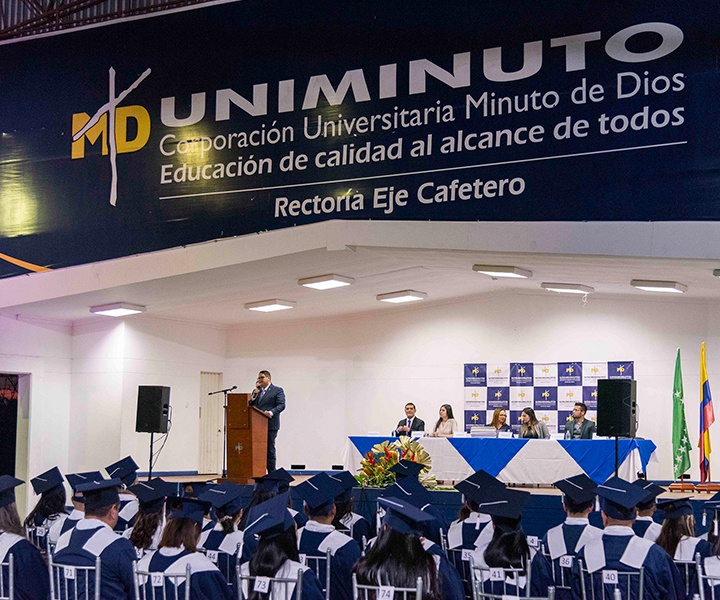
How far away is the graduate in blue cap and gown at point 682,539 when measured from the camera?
14.8ft

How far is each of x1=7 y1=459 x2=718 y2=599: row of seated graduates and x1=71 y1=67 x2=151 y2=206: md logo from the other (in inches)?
235

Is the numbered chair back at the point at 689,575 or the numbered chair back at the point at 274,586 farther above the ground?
the numbered chair back at the point at 274,586

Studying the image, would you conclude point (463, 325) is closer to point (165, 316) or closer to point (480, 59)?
point (165, 316)

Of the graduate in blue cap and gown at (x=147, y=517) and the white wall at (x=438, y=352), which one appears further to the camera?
the white wall at (x=438, y=352)

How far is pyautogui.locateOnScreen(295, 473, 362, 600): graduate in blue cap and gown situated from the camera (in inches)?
170

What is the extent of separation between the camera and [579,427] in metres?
11.2

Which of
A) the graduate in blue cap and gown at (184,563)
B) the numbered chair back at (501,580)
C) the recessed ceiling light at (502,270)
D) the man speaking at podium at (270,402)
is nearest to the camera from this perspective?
the numbered chair back at (501,580)


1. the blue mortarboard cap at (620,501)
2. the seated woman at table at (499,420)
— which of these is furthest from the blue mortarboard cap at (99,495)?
the seated woman at table at (499,420)

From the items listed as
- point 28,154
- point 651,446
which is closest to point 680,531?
point 651,446

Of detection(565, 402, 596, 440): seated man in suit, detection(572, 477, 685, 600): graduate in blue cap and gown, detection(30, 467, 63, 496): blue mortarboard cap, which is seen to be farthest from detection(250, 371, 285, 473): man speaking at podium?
detection(572, 477, 685, 600): graduate in blue cap and gown

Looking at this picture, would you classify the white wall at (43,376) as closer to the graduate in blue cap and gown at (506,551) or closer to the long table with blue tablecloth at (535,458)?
the long table with blue tablecloth at (535,458)

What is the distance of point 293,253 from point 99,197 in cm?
305

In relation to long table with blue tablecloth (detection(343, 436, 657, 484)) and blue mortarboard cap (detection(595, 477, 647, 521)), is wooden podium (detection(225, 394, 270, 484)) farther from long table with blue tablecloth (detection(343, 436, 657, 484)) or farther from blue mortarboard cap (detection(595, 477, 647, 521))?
blue mortarboard cap (detection(595, 477, 647, 521))

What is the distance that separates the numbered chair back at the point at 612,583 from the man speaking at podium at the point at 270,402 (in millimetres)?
6787
